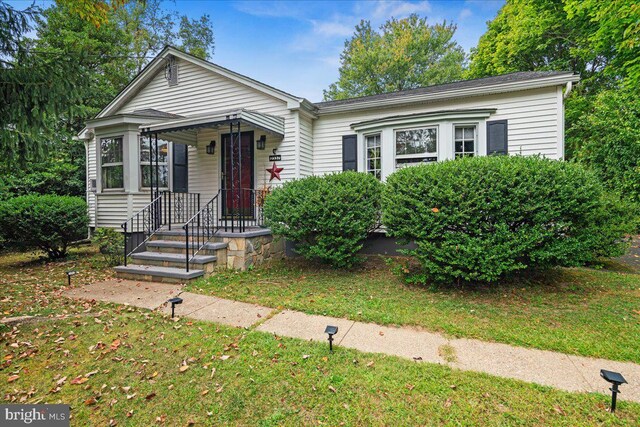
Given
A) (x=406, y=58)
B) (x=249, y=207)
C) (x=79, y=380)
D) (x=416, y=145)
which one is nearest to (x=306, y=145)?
(x=249, y=207)

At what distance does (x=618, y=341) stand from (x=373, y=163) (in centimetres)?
594

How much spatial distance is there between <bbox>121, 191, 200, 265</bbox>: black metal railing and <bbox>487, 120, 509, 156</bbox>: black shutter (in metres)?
7.46

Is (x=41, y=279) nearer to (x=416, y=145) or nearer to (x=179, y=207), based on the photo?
(x=179, y=207)

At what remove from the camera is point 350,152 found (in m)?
8.23

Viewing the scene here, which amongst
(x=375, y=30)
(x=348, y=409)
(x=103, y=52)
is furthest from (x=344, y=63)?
(x=348, y=409)

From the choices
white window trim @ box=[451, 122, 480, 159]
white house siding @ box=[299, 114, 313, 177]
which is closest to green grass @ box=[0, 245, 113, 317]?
white house siding @ box=[299, 114, 313, 177]

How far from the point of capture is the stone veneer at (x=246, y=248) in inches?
246

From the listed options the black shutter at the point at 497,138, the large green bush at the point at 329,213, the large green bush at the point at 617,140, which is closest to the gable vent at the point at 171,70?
the large green bush at the point at 329,213

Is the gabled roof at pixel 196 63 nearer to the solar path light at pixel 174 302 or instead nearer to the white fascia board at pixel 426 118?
the white fascia board at pixel 426 118

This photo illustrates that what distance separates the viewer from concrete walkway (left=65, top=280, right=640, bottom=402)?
2.53m

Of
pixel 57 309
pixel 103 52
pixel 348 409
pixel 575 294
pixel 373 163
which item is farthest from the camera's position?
pixel 103 52

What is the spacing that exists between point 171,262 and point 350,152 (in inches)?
207

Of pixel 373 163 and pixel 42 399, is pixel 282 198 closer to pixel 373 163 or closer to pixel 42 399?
pixel 373 163

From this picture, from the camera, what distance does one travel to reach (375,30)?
2494cm
